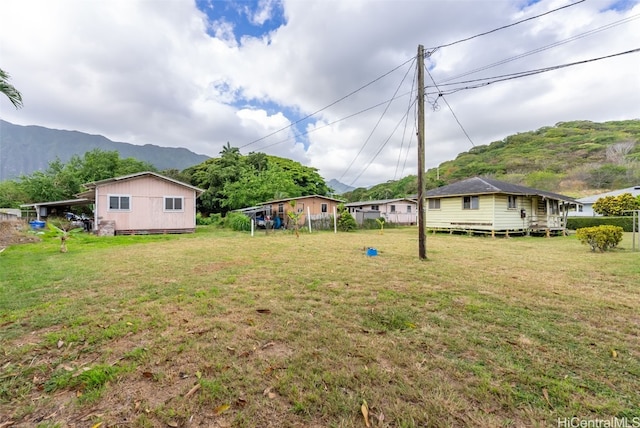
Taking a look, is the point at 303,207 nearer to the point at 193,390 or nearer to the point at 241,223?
the point at 241,223

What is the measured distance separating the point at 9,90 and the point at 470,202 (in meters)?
19.8

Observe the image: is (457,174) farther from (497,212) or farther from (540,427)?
(540,427)

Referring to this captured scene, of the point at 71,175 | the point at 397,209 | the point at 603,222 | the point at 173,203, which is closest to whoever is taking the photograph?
the point at 173,203

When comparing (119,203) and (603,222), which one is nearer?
(119,203)

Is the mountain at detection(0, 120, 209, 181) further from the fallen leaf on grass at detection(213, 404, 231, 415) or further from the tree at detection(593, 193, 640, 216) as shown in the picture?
the fallen leaf on grass at detection(213, 404, 231, 415)

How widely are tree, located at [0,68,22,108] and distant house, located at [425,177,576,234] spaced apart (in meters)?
18.9

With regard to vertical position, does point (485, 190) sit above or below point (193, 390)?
above

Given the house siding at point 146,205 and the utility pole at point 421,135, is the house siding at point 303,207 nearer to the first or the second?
the house siding at point 146,205

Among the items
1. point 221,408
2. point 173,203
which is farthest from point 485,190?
point 173,203

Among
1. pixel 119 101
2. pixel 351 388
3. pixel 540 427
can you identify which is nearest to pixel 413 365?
pixel 351 388

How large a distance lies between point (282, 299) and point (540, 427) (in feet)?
10.7

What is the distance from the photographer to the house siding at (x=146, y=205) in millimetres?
15383

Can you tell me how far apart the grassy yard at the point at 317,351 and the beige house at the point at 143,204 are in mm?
11460

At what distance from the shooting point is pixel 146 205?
1639cm
